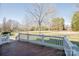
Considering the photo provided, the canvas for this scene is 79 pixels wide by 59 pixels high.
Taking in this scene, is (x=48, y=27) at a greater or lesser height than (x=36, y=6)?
lesser

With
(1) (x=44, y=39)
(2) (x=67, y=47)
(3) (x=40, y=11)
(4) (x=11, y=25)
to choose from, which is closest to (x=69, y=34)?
(2) (x=67, y=47)

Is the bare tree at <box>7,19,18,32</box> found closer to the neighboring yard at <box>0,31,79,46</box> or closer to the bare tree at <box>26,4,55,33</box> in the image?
the neighboring yard at <box>0,31,79,46</box>

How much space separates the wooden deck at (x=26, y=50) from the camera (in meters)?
2.75

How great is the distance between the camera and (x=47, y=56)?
8.99 ft

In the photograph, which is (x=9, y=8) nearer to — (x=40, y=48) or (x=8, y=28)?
(x=8, y=28)

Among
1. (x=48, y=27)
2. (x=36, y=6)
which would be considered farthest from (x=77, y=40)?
(x=36, y=6)

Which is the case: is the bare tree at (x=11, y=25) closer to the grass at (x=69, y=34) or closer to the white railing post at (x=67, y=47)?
the grass at (x=69, y=34)

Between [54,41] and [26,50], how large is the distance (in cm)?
41

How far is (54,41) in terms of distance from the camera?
2777 millimetres

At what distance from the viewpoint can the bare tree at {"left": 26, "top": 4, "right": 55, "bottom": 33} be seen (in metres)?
2.77

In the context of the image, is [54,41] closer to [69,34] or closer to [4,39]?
[69,34]

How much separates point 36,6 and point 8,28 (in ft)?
1.61

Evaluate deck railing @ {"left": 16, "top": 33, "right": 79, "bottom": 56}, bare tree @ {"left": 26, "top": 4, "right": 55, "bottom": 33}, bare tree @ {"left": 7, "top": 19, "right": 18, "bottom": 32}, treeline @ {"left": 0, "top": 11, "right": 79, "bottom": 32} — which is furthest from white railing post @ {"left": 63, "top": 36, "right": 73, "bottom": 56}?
bare tree @ {"left": 7, "top": 19, "right": 18, "bottom": 32}

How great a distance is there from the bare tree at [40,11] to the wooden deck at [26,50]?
32 cm
